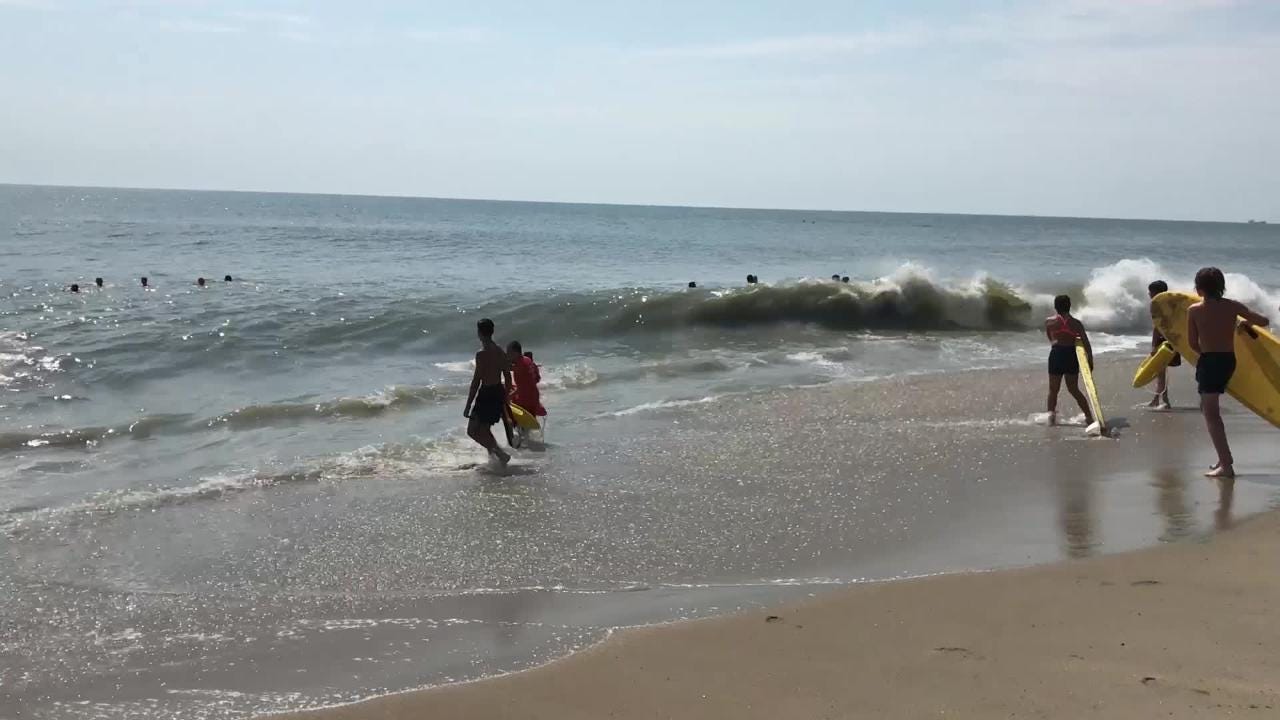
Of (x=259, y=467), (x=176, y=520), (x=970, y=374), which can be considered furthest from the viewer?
(x=970, y=374)

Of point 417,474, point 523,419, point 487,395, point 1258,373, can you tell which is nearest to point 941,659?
point 417,474

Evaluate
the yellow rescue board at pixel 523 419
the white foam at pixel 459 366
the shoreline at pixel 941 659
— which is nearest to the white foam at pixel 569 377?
the white foam at pixel 459 366

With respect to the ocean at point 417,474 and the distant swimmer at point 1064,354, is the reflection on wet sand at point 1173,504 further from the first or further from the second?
the distant swimmer at point 1064,354

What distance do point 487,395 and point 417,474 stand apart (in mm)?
1201

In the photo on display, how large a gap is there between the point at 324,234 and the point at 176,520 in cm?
5747

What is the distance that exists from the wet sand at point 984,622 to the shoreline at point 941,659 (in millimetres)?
12

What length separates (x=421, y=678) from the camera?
4.56 meters

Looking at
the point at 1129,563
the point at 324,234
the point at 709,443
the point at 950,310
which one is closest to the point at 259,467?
the point at 709,443

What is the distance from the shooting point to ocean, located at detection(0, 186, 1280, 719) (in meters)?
5.14

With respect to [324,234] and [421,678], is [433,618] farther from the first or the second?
[324,234]

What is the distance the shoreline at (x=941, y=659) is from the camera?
13.2ft

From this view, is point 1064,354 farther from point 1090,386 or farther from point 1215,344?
point 1215,344

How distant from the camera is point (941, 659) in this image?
442cm

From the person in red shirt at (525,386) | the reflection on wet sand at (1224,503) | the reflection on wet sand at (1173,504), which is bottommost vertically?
the reflection on wet sand at (1173,504)
